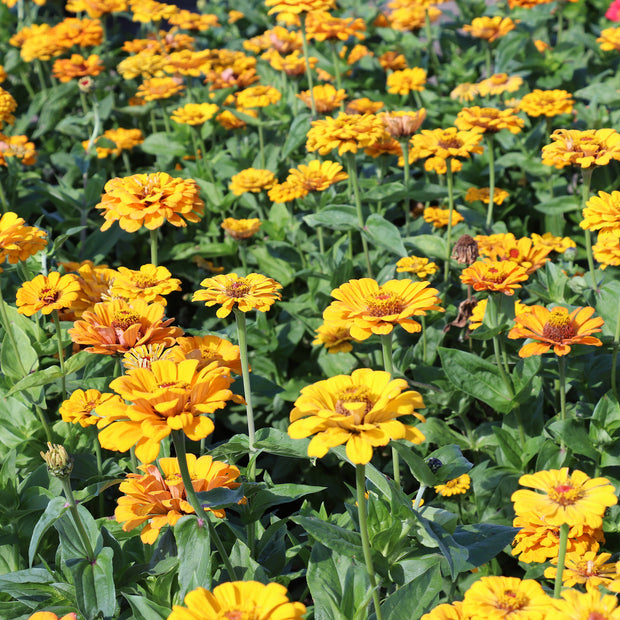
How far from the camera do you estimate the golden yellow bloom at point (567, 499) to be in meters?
1.20

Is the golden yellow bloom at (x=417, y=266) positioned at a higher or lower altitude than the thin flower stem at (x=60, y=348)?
lower

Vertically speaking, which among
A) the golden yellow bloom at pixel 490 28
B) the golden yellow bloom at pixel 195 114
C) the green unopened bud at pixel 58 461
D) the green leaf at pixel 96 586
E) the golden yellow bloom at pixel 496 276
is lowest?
the green leaf at pixel 96 586

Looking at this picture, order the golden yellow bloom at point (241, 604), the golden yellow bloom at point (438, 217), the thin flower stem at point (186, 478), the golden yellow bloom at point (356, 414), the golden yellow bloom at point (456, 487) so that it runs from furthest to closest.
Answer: the golden yellow bloom at point (438, 217)
the golden yellow bloom at point (456, 487)
the thin flower stem at point (186, 478)
the golden yellow bloom at point (356, 414)
the golden yellow bloom at point (241, 604)

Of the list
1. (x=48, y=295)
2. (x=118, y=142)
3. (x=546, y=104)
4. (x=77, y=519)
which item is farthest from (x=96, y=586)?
(x=546, y=104)

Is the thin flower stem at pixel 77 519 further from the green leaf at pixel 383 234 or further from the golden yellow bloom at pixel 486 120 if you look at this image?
the golden yellow bloom at pixel 486 120

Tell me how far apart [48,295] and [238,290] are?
507 mm

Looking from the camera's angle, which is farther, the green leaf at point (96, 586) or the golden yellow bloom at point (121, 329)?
the golden yellow bloom at point (121, 329)

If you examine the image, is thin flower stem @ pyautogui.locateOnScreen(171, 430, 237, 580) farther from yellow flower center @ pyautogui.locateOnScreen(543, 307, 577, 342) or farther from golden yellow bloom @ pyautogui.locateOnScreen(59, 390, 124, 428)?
yellow flower center @ pyautogui.locateOnScreen(543, 307, 577, 342)

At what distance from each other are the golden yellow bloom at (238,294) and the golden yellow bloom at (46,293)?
37cm

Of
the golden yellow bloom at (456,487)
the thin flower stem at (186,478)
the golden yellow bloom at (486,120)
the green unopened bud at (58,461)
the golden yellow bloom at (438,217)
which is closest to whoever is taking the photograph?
the thin flower stem at (186,478)

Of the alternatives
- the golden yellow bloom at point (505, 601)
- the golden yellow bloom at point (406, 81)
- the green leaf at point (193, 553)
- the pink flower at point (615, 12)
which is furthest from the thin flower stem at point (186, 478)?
the pink flower at point (615, 12)

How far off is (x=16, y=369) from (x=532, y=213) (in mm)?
2145

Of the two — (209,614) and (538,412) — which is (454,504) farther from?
(209,614)

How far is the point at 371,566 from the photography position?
126cm
